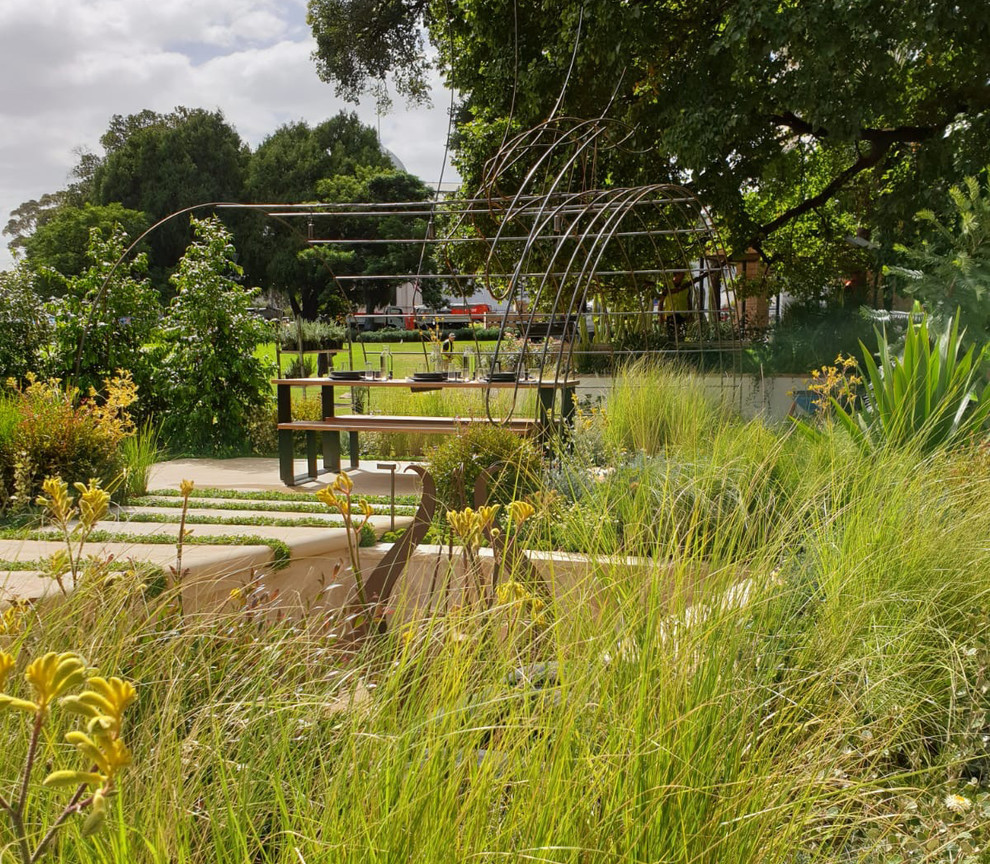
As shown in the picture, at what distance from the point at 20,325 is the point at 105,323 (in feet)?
2.41

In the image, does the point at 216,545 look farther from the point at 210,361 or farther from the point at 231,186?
the point at 231,186

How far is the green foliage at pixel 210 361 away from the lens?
853 cm

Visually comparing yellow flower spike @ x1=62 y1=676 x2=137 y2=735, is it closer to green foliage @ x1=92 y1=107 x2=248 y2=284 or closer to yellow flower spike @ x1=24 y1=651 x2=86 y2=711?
yellow flower spike @ x1=24 y1=651 x2=86 y2=711

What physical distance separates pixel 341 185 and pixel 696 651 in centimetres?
3683

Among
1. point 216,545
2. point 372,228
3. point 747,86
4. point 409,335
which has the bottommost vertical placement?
point 216,545

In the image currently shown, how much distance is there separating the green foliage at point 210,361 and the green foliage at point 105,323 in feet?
0.70

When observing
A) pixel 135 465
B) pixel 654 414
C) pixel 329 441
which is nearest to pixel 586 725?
pixel 654 414

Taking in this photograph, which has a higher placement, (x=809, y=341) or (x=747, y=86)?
(x=747, y=86)

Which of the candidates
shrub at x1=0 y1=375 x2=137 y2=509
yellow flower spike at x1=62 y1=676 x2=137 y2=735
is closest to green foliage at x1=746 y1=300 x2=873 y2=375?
shrub at x1=0 y1=375 x2=137 y2=509

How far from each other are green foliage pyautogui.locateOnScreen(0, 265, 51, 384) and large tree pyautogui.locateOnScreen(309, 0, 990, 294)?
4.83 metres

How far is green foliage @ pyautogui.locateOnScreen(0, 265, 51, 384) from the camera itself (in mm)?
8141

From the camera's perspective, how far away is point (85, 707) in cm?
62

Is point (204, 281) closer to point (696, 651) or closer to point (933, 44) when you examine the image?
point (933, 44)

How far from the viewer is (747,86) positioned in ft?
30.4
